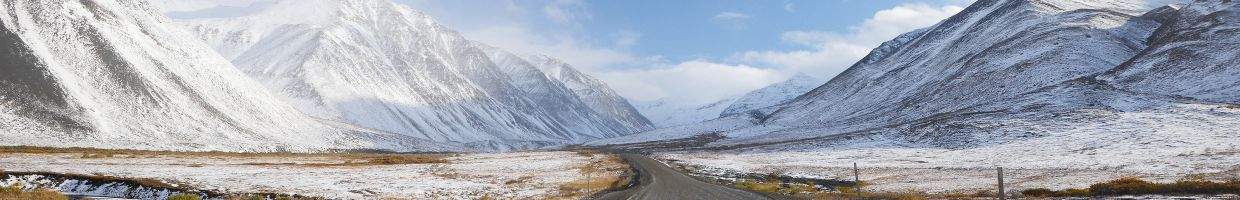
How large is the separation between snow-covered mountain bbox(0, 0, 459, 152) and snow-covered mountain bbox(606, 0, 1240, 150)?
370ft

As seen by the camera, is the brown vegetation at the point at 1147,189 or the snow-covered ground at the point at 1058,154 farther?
the snow-covered ground at the point at 1058,154

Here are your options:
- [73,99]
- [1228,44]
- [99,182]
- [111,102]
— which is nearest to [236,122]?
[111,102]

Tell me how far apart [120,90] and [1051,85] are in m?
181

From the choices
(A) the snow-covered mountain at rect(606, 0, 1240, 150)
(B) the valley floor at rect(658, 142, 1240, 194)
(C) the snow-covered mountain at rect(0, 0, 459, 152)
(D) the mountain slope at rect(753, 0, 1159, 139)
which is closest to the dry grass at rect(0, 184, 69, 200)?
(B) the valley floor at rect(658, 142, 1240, 194)

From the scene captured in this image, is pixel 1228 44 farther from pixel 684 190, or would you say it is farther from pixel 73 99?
pixel 73 99

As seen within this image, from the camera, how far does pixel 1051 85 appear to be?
113 meters

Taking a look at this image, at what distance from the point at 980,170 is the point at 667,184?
82.5 ft

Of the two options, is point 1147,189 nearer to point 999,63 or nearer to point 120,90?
point 999,63

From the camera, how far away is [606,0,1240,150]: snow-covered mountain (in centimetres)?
8038

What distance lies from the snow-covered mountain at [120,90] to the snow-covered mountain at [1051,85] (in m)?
113

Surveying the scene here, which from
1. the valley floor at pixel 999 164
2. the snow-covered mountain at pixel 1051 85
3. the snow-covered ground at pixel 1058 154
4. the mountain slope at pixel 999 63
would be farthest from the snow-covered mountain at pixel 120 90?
the mountain slope at pixel 999 63

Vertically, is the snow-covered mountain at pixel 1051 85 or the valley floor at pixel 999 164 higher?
the snow-covered mountain at pixel 1051 85

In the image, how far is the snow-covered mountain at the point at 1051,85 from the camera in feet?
264

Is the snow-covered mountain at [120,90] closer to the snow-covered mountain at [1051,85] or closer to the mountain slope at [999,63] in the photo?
the snow-covered mountain at [1051,85]
